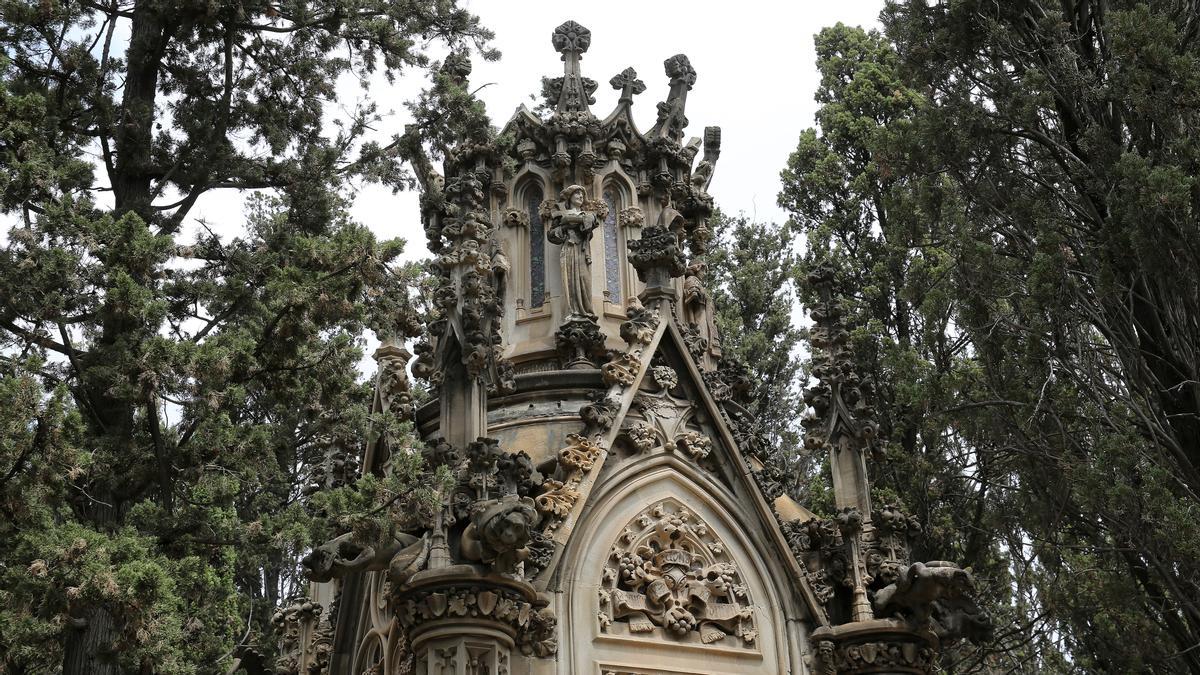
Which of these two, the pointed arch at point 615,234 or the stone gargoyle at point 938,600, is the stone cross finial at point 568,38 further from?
the stone gargoyle at point 938,600

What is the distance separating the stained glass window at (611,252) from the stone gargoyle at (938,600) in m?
4.32

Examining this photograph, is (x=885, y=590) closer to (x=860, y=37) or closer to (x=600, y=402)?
(x=600, y=402)

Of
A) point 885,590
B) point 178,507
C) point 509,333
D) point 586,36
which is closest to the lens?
point 178,507

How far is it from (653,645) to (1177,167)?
579 cm

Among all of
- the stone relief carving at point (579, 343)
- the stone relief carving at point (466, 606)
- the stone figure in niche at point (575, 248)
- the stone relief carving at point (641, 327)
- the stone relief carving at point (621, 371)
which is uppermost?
the stone figure in niche at point (575, 248)

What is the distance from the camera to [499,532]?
8.65 metres

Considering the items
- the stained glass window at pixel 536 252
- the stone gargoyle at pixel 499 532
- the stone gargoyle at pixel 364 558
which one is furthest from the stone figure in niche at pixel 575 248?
the stone gargoyle at pixel 364 558

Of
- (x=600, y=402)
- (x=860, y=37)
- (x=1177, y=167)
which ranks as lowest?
(x=600, y=402)

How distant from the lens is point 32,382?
771cm

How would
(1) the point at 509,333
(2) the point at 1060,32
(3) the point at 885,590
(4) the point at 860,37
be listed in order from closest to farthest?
(3) the point at 885,590 < (2) the point at 1060,32 < (1) the point at 509,333 < (4) the point at 860,37

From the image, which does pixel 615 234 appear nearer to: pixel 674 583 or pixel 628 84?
pixel 628 84

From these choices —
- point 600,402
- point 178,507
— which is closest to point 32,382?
A: point 178,507

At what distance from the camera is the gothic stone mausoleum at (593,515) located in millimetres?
8914

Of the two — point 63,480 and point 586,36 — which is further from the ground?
point 586,36
